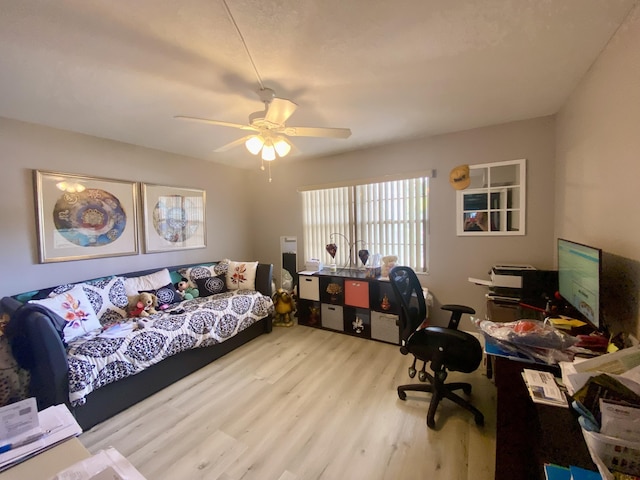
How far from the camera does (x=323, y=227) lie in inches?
156

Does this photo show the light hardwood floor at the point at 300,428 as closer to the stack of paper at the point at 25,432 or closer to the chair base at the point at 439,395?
the chair base at the point at 439,395

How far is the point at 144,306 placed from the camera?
2660 millimetres

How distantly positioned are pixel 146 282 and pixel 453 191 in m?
3.58

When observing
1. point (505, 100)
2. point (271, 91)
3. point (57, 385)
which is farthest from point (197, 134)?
point (505, 100)

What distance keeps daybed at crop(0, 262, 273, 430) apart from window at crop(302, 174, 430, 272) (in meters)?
1.32

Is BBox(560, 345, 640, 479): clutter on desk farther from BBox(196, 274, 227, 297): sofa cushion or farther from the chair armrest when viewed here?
BBox(196, 274, 227, 297): sofa cushion

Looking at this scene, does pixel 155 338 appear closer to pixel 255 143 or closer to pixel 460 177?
pixel 255 143

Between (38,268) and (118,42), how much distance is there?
2.28 meters

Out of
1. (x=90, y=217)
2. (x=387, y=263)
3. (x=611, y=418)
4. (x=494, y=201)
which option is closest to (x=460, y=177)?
(x=494, y=201)

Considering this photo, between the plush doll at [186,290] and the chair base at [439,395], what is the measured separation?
2495mm

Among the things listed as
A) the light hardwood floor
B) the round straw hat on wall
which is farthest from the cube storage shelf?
the round straw hat on wall

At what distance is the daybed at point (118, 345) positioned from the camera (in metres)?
1.74

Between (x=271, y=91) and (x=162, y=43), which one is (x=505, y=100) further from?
(x=162, y=43)

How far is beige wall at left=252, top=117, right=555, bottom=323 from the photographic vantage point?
102 inches
